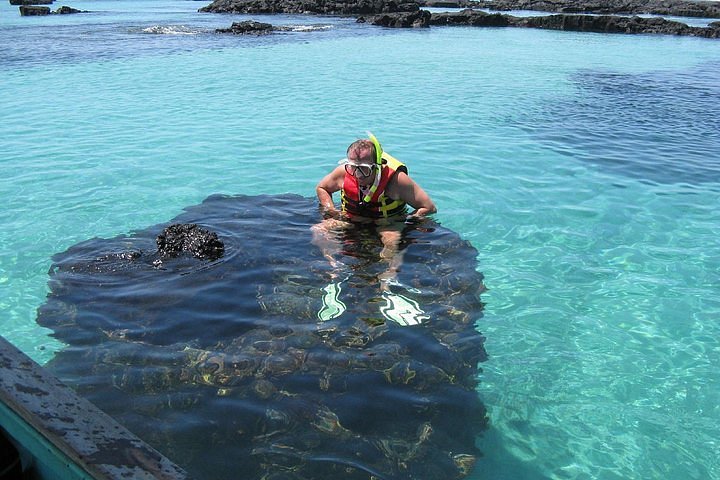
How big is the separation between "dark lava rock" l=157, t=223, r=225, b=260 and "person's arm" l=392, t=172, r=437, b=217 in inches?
76.5

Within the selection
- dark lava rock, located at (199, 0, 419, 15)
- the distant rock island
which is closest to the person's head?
the distant rock island

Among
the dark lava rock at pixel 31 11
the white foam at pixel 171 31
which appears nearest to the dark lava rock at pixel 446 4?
the dark lava rock at pixel 31 11

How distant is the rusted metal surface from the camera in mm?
1780

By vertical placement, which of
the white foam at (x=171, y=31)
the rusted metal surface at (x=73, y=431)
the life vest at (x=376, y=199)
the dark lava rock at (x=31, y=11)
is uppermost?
the dark lava rock at (x=31, y=11)

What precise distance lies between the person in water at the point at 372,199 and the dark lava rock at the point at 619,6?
202 feet

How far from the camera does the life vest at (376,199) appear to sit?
6297 millimetres

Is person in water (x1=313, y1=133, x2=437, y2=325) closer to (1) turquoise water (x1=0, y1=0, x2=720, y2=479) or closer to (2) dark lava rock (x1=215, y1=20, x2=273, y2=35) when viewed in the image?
(1) turquoise water (x1=0, y1=0, x2=720, y2=479)

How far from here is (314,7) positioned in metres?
53.9

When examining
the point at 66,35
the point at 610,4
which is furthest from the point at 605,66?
the point at 610,4

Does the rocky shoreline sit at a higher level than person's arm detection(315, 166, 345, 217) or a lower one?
higher

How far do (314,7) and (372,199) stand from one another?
51856 mm

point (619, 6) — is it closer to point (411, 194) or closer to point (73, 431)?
point (411, 194)

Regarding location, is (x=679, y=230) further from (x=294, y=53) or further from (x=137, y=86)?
(x=294, y=53)

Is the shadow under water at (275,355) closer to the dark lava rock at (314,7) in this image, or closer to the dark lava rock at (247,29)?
the dark lava rock at (247,29)
